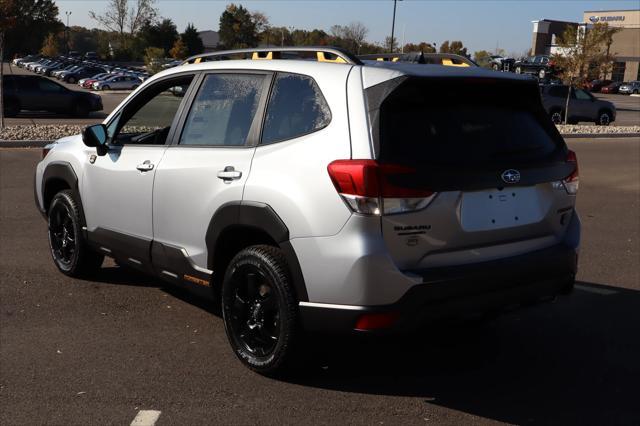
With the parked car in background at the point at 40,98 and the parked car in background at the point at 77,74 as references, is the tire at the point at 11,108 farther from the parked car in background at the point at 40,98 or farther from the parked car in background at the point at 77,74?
the parked car in background at the point at 77,74

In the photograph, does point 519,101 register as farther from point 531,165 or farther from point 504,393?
point 504,393

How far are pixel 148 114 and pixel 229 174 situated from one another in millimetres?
2082

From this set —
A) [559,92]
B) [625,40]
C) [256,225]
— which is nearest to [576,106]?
[559,92]

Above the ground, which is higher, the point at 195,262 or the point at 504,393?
the point at 195,262

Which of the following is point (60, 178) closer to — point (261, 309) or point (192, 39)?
point (261, 309)

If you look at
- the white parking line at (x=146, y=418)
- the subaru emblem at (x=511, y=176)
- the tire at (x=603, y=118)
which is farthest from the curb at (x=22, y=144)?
the tire at (x=603, y=118)

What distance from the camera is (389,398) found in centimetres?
401

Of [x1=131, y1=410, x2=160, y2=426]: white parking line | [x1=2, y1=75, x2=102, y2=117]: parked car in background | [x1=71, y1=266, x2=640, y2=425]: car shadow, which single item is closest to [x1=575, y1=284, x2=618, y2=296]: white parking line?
[x1=71, y1=266, x2=640, y2=425]: car shadow

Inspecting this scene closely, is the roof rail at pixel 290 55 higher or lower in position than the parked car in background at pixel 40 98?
higher

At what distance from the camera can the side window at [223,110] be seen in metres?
4.39

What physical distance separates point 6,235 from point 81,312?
287 cm

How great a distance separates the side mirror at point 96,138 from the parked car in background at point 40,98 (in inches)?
829

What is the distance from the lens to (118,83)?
46500 millimetres

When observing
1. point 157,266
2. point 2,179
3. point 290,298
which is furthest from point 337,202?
point 2,179
